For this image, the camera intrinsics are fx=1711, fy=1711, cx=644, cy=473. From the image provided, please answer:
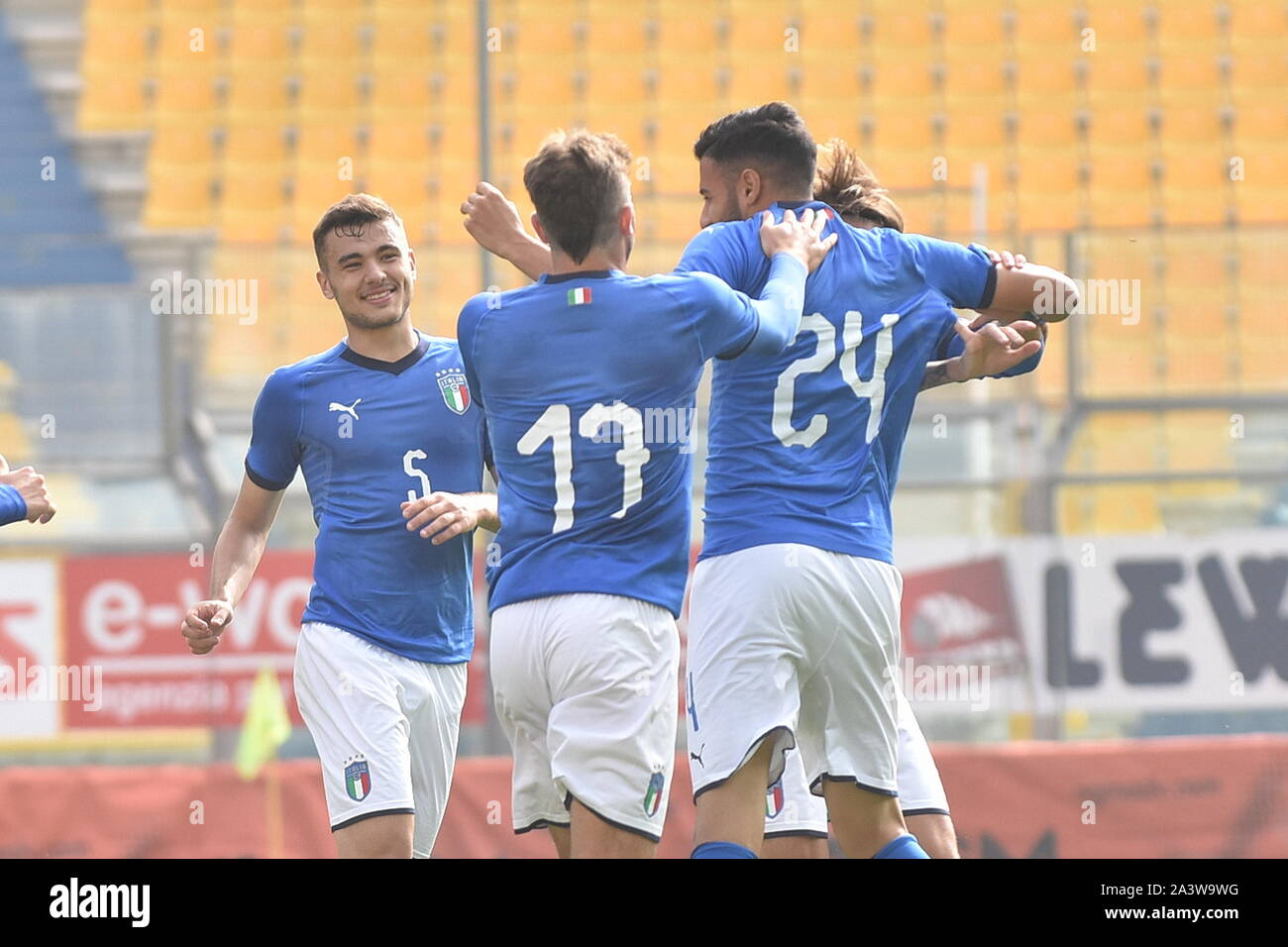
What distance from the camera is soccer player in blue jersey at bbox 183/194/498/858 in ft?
14.3

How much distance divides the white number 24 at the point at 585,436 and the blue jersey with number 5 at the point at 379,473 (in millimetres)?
900

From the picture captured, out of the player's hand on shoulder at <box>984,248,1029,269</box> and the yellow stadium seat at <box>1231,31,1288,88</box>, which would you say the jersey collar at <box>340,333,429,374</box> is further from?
the yellow stadium seat at <box>1231,31,1288,88</box>

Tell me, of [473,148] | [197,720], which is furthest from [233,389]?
[473,148]

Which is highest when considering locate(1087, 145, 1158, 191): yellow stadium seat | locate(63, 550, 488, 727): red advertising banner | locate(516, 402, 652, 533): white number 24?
locate(1087, 145, 1158, 191): yellow stadium seat

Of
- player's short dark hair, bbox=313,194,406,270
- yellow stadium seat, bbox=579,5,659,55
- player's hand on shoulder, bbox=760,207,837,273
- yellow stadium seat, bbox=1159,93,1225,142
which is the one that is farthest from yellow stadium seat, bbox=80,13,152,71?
player's hand on shoulder, bbox=760,207,837,273

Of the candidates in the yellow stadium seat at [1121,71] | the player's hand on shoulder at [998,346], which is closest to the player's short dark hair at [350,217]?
the player's hand on shoulder at [998,346]

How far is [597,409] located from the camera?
140 inches

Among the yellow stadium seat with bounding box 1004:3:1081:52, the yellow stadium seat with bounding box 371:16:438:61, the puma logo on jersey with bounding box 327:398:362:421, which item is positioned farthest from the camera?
the yellow stadium seat with bounding box 371:16:438:61

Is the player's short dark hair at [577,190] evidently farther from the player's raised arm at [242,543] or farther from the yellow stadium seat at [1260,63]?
the yellow stadium seat at [1260,63]

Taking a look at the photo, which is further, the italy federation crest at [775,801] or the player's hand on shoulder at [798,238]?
the italy federation crest at [775,801]

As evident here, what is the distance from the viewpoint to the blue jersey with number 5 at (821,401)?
383 centimetres

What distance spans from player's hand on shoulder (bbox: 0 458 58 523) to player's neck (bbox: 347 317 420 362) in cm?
92

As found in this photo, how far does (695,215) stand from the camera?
9461 mm
